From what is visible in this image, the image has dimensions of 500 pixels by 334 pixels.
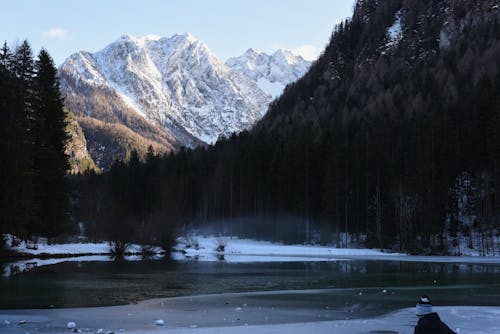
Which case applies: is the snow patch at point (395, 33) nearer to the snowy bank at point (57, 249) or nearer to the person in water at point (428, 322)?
the snowy bank at point (57, 249)

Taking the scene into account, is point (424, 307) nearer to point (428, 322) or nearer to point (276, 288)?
point (428, 322)

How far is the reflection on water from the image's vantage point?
72.2 ft

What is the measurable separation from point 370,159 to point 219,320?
198ft

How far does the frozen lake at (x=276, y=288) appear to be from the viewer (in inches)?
834

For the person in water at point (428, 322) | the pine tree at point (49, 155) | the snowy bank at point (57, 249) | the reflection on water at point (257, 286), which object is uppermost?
the pine tree at point (49, 155)

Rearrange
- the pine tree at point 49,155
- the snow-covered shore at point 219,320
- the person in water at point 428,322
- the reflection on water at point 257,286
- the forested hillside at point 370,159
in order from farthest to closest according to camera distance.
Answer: the forested hillside at point 370,159 → the pine tree at point 49,155 → the reflection on water at point 257,286 → the snow-covered shore at point 219,320 → the person in water at point 428,322

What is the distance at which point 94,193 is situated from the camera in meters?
111

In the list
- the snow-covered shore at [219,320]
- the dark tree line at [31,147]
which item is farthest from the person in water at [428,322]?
the dark tree line at [31,147]

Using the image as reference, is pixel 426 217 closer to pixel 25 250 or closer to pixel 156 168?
pixel 25 250

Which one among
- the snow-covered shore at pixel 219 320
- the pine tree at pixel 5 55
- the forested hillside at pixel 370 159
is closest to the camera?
the snow-covered shore at pixel 219 320

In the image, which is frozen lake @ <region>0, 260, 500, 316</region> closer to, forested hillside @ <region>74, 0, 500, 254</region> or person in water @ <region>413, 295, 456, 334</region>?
person in water @ <region>413, 295, 456, 334</region>

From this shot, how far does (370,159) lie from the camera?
246ft

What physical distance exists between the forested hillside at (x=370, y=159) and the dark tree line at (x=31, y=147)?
8501 millimetres

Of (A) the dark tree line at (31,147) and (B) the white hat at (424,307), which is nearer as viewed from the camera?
(B) the white hat at (424,307)
